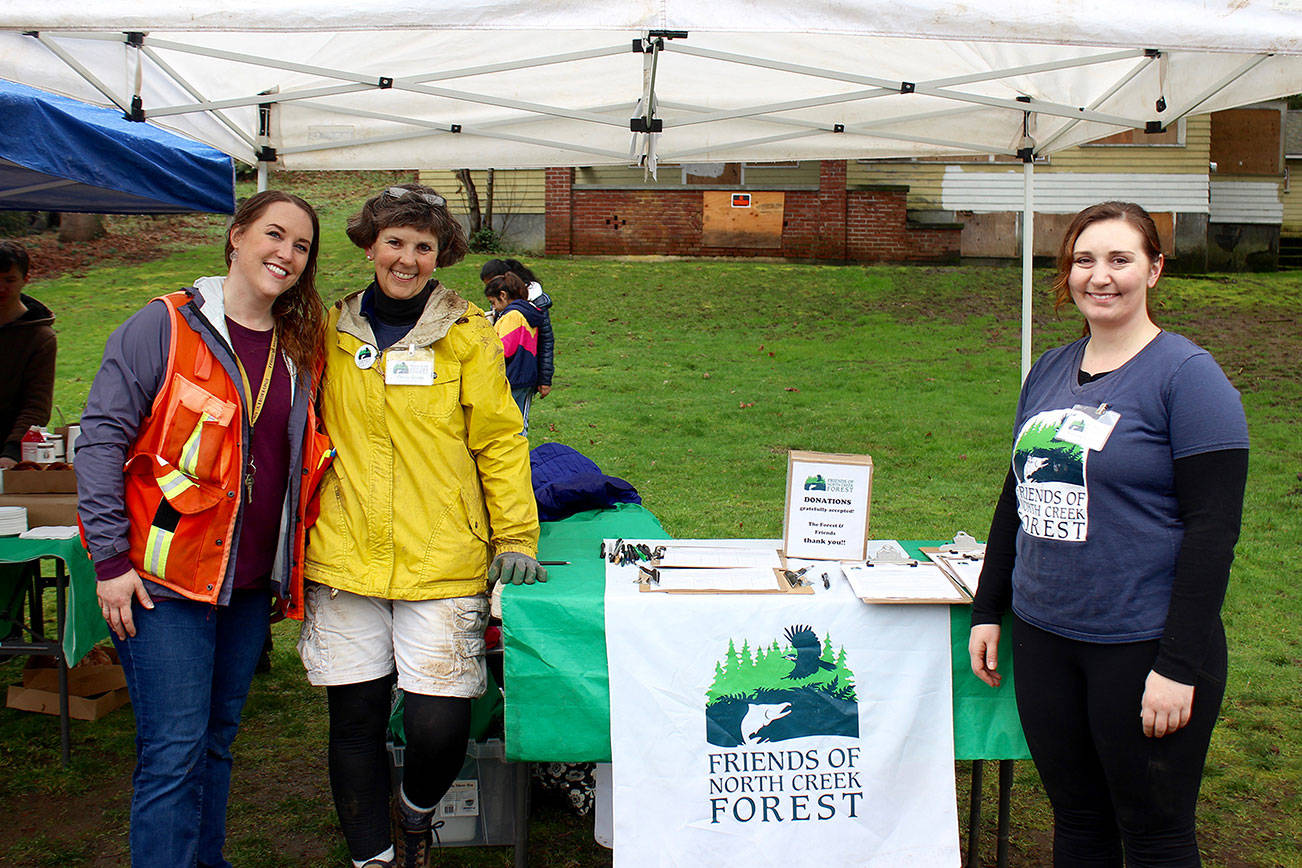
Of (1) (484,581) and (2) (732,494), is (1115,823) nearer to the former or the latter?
(1) (484,581)

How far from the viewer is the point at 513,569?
2605mm

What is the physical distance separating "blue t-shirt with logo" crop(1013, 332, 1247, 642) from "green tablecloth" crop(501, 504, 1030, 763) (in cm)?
58

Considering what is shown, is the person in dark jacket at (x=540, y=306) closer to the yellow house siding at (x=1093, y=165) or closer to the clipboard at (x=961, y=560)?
the clipboard at (x=961, y=560)

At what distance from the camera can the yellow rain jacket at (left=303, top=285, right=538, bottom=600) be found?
8.10ft

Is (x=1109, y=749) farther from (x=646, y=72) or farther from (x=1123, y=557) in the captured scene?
(x=646, y=72)

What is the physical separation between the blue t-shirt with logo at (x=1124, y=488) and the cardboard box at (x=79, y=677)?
3658mm

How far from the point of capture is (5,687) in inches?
170

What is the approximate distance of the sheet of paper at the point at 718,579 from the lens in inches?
106

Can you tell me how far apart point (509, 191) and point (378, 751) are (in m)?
15.3

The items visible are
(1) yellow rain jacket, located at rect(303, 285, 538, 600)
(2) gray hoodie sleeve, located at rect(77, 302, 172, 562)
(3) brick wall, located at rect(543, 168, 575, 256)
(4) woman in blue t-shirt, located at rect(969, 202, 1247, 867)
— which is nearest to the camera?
(4) woman in blue t-shirt, located at rect(969, 202, 1247, 867)

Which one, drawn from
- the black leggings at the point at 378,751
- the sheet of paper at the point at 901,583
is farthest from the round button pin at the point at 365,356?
the sheet of paper at the point at 901,583

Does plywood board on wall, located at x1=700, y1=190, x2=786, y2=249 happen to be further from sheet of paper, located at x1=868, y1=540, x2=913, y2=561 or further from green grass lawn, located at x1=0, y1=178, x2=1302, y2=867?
sheet of paper, located at x1=868, y1=540, x2=913, y2=561

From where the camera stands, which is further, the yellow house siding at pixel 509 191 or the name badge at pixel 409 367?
the yellow house siding at pixel 509 191

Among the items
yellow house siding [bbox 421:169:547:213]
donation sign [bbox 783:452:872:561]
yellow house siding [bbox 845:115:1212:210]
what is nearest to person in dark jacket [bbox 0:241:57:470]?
donation sign [bbox 783:452:872:561]
